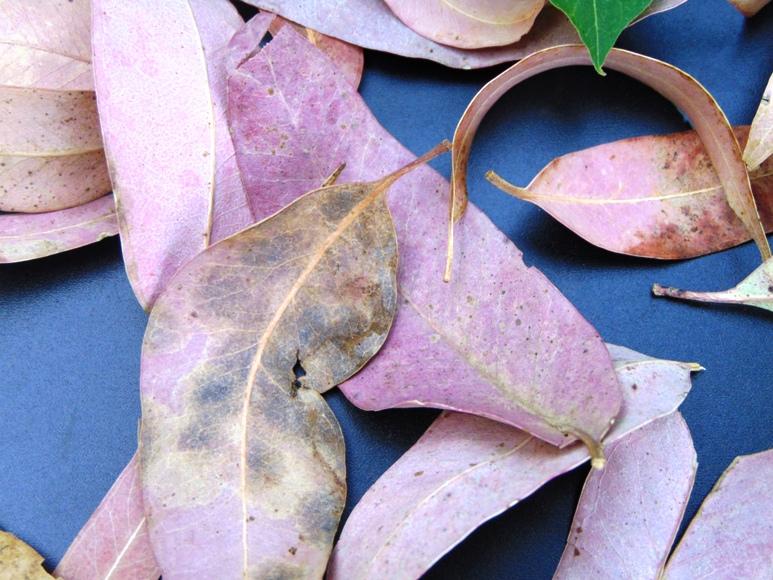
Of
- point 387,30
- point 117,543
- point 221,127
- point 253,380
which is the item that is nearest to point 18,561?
point 117,543

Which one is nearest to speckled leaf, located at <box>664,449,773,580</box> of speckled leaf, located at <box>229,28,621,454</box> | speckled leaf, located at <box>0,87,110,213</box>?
speckled leaf, located at <box>229,28,621,454</box>

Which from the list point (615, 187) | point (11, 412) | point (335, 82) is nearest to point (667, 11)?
point (615, 187)

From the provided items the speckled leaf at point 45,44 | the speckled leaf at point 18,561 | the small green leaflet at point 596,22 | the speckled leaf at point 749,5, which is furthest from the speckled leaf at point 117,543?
the speckled leaf at point 749,5

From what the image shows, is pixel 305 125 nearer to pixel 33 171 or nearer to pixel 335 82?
pixel 335 82

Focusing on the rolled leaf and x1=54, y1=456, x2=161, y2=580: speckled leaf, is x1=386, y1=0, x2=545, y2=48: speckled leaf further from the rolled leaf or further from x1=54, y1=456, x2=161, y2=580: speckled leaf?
x1=54, y1=456, x2=161, y2=580: speckled leaf

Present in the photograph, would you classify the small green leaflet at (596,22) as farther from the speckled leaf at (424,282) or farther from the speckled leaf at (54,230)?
the speckled leaf at (54,230)
